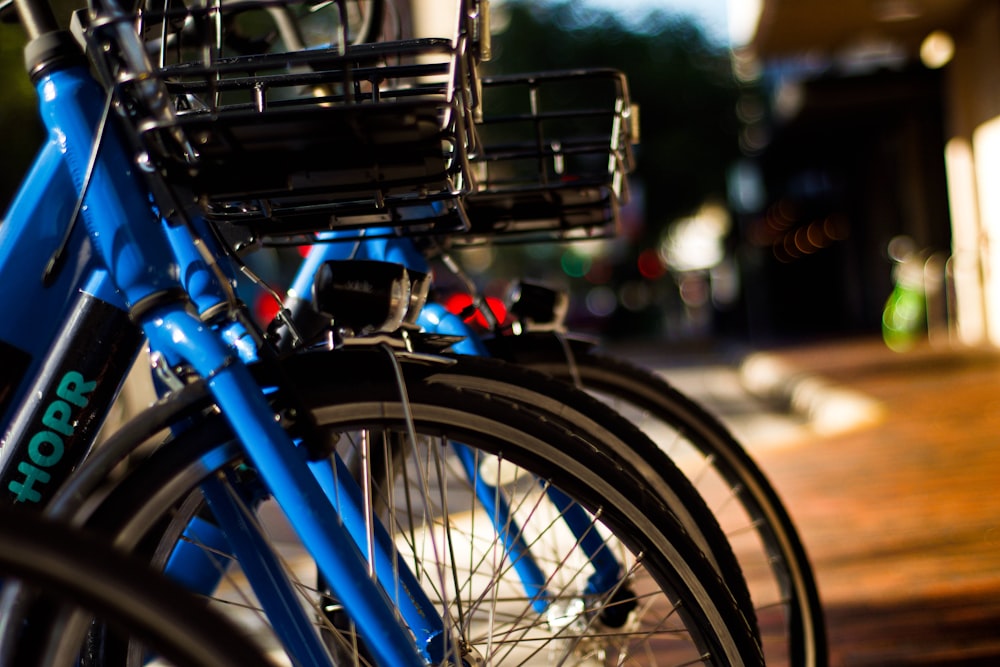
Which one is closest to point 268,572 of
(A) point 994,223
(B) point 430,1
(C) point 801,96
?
(B) point 430,1

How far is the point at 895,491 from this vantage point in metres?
4.48

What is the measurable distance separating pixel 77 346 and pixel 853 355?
12005 mm

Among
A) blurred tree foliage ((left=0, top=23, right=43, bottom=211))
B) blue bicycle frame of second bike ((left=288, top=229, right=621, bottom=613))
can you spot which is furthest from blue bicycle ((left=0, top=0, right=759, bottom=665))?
blurred tree foliage ((left=0, top=23, right=43, bottom=211))

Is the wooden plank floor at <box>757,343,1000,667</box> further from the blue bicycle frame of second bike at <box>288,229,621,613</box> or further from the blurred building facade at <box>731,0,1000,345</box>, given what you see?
the blurred building facade at <box>731,0,1000,345</box>

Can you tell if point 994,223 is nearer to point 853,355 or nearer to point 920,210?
point 853,355

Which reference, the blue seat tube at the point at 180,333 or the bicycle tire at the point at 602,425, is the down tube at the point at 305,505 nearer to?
the blue seat tube at the point at 180,333

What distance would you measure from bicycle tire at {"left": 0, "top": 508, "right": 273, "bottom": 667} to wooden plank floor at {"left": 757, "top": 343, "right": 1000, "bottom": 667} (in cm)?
199

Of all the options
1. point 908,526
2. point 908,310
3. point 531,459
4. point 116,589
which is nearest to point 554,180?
point 531,459

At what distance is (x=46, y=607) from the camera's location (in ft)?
3.18

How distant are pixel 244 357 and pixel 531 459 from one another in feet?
1.19

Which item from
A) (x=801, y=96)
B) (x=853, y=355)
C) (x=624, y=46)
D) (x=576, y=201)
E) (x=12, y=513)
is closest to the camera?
(x=12, y=513)

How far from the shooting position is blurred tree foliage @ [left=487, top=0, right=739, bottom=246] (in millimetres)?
27969

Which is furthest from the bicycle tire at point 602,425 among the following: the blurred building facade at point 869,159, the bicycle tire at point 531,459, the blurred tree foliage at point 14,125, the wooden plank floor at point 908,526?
the blurred building facade at point 869,159

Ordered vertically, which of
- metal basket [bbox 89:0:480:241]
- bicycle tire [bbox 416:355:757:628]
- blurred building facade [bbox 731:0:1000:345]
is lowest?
bicycle tire [bbox 416:355:757:628]
